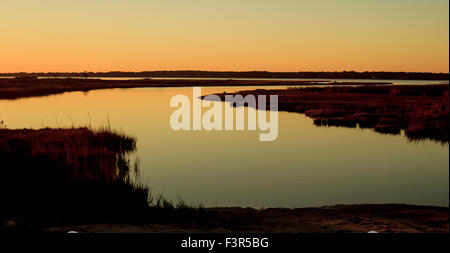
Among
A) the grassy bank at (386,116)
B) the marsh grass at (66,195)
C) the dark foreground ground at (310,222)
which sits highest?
the grassy bank at (386,116)

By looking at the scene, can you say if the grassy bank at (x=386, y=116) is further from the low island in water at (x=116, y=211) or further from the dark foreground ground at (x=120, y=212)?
the dark foreground ground at (x=120, y=212)

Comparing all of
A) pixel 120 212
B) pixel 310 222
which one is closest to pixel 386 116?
pixel 310 222

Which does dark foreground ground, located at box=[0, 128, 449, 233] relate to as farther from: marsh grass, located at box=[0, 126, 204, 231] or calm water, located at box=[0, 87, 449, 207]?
calm water, located at box=[0, 87, 449, 207]

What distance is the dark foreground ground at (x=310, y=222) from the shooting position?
11906 mm

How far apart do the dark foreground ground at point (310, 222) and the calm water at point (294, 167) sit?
237 centimetres

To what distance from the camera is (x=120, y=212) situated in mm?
13852

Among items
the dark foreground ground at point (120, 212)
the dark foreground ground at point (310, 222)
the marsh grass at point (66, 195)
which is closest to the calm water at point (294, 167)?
the dark foreground ground at point (310, 222)

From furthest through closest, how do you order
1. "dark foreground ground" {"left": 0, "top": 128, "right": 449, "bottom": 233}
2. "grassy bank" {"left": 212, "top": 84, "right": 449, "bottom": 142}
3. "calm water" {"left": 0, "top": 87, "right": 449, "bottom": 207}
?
"grassy bank" {"left": 212, "top": 84, "right": 449, "bottom": 142} → "calm water" {"left": 0, "top": 87, "right": 449, "bottom": 207} → "dark foreground ground" {"left": 0, "top": 128, "right": 449, "bottom": 233}

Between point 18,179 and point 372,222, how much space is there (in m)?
10.8

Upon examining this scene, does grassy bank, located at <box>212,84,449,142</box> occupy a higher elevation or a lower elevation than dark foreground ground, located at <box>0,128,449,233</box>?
higher

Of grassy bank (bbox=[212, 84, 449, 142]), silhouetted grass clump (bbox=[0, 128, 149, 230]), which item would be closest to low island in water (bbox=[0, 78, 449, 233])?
silhouetted grass clump (bbox=[0, 128, 149, 230])

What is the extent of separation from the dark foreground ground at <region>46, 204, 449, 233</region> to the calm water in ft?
7.79

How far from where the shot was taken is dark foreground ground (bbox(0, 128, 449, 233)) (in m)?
12.4
